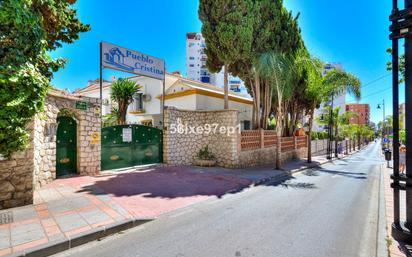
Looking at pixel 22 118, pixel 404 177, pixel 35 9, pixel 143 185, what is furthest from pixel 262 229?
pixel 35 9

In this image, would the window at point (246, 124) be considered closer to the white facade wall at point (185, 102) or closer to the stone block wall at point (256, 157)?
the stone block wall at point (256, 157)

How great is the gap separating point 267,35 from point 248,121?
804cm

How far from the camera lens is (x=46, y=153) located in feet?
23.8

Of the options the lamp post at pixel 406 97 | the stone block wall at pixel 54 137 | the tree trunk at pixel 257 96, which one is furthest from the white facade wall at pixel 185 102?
the lamp post at pixel 406 97

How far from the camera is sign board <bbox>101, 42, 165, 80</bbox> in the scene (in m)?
9.93

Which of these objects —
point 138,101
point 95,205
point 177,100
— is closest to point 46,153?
point 95,205

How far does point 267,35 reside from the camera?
12.8 meters

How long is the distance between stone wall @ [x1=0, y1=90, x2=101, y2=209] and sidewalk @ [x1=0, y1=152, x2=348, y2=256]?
1.21 feet

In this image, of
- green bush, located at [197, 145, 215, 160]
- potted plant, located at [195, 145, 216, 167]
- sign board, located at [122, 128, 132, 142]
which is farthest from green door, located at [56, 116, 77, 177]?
green bush, located at [197, 145, 215, 160]

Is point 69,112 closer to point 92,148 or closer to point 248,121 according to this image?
point 92,148

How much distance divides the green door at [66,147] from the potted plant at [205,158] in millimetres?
6213

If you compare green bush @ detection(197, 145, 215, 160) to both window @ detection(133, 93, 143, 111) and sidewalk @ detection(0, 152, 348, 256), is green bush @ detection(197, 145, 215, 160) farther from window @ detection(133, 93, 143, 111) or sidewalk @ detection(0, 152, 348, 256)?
window @ detection(133, 93, 143, 111)

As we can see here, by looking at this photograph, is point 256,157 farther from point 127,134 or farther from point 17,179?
point 17,179

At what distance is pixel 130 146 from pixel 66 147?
114 inches
